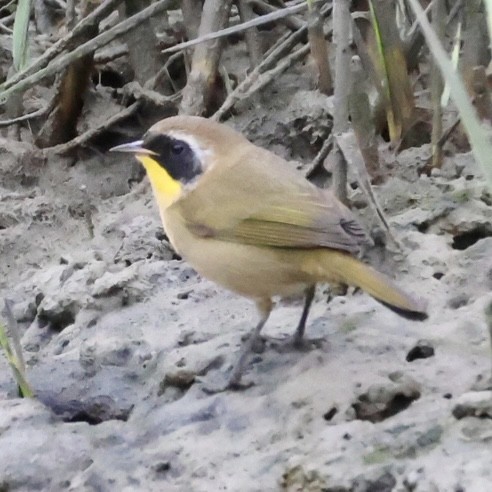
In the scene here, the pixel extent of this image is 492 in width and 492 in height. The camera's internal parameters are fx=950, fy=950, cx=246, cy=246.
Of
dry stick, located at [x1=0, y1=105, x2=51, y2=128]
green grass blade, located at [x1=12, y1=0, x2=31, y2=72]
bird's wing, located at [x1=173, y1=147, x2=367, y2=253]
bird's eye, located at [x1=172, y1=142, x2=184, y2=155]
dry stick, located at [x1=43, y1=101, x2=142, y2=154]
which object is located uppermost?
green grass blade, located at [x1=12, y1=0, x2=31, y2=72]

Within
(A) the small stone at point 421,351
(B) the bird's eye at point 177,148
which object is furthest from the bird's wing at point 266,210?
(A) the small stone at point 421,351

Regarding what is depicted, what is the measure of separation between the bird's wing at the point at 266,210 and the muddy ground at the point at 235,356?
1.17ft

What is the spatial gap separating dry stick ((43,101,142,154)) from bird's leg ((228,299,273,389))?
6.61 feet

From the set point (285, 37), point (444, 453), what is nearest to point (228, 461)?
point (444, 453)

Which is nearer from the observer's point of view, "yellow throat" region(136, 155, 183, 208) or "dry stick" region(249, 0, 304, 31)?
"yellow throat" region(136, 155, 183, 208)

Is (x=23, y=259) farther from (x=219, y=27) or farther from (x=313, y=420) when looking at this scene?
(x=313, y=420)

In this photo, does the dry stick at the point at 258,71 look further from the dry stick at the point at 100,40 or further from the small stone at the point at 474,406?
the small stone at the point at 474,406

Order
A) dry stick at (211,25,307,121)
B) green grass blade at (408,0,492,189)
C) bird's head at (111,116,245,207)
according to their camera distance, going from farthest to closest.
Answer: dry stick at (211,25,307,121) < bird's head at (111,116,245,207) < green grass blade at (408,0,492,189)

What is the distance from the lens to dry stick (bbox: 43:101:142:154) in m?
4.73

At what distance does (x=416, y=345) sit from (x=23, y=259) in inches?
79.8

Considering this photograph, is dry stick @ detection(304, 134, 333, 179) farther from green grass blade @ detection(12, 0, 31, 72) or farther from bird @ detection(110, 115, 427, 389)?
green grass blade @ detection(12, 0, 31, 72)

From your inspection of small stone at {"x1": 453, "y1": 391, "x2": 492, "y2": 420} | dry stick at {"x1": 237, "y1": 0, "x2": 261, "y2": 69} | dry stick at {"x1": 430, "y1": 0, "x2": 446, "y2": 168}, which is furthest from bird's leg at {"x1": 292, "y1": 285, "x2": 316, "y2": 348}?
dry stick at {"x1": 237, "y1": 0, "x2": 261, "y2": 69}

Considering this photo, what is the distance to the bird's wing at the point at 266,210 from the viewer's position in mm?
2896

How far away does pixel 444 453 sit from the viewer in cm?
214
